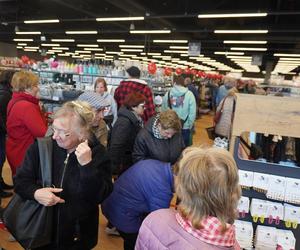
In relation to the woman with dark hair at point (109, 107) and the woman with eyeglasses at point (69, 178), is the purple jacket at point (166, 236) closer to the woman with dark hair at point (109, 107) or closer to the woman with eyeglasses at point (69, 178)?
the woman with eyeglasses at point (69, 178)

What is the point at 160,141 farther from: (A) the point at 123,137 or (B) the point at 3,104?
(B) the point at 3,104

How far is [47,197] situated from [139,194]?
Answer: 553mm

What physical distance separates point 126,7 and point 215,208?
1246 cm

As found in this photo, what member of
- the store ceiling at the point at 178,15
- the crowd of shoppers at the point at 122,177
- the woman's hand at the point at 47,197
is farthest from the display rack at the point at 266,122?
the store ceiling at the point at 178,15

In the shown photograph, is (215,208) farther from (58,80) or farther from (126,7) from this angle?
(126,7)

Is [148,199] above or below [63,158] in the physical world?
below

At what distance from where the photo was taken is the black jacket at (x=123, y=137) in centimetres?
293

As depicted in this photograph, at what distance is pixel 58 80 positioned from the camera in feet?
25.0

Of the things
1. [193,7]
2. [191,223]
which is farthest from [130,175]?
[193,7]

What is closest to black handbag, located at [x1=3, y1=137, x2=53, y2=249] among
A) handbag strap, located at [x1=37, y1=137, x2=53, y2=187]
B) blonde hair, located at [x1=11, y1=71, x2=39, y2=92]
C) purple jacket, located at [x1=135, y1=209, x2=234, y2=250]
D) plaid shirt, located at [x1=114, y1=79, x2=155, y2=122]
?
handbag strap, located at [x1=37, y1=137, x2=53, y2=187]

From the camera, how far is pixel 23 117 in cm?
275

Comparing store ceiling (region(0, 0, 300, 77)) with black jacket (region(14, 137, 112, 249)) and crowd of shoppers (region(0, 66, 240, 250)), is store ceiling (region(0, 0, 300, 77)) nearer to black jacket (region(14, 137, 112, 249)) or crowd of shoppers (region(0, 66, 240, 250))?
crowd of shoppers (region(0, 66, 240, 250))

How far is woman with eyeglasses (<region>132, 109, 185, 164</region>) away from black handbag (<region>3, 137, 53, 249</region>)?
3.55ft

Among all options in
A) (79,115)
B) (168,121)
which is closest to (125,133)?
(168,121)
